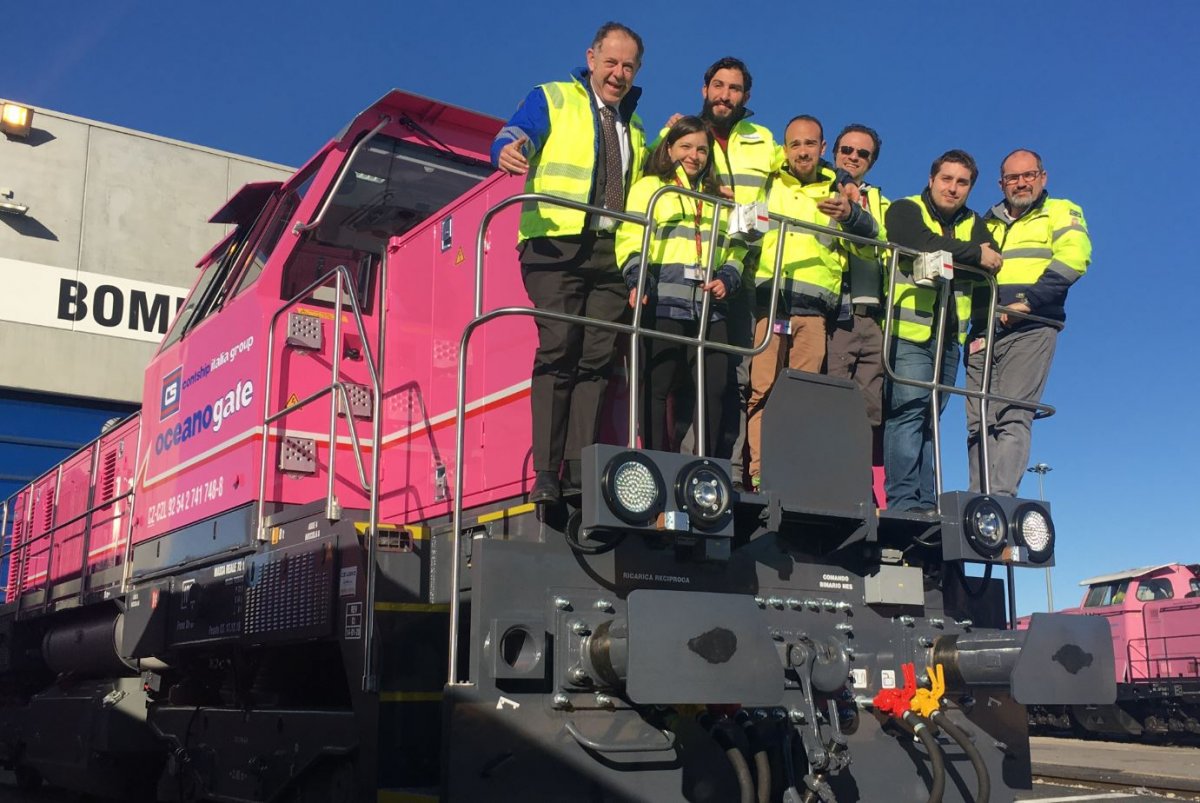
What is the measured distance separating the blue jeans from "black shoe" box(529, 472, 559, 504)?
1826 millimetres

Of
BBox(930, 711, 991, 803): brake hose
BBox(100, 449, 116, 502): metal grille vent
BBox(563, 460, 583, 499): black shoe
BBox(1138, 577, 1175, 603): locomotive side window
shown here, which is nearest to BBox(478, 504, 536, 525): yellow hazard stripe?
BBox(563, 460, 583, 499): black shoe

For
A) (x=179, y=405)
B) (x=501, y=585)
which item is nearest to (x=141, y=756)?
(x=179, y=405)

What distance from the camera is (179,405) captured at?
23.7 ft

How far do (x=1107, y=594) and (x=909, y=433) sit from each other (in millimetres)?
18816

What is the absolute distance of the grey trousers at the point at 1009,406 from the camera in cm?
532

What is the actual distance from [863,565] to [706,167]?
6.19 feet

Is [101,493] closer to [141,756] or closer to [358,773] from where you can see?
[141,756]

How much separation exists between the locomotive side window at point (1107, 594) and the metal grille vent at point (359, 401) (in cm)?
1909

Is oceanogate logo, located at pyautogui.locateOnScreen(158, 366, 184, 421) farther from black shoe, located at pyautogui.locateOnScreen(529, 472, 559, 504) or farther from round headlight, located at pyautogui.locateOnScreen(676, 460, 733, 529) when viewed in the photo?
round headlight, located at pyautogui.locateOnScreen(676, 460, 733, 529)

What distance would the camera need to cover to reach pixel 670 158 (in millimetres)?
4898

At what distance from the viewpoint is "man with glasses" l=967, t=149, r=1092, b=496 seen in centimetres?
538

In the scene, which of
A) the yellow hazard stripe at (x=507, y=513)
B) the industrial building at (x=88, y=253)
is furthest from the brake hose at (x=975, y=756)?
the industrial building at (x=88, y=253)

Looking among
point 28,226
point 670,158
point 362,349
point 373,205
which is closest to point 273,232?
point 373,205

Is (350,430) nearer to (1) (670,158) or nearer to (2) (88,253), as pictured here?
(1) (670,158)
